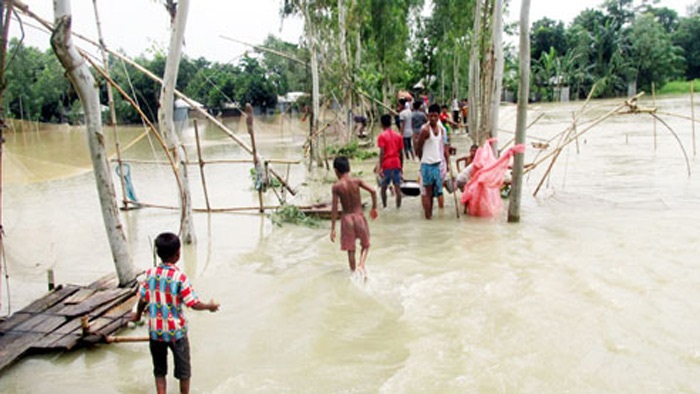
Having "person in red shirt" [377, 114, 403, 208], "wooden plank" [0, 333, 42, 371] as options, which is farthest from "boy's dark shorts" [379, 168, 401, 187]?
"wooden plank" [0, 333, 42, 371]

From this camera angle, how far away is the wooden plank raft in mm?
4246

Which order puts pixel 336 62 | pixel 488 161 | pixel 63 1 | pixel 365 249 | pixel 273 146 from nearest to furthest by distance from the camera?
pixel 63 1 < pixel 365 249 < pixel 488 161 < pixel 336 62 < pixel 273 146

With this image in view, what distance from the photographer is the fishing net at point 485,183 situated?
7.66 metres

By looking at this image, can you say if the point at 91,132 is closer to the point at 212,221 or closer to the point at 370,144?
the point at 212,221

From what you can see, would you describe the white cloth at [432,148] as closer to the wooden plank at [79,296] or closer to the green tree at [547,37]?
the wooden plank at [79,296]

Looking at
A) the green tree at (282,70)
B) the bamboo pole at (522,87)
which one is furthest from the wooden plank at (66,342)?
the green tree at (282,70)

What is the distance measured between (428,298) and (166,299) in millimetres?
2597

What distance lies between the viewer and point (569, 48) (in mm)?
50062

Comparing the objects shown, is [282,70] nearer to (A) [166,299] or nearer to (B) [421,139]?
(B) [421,139]

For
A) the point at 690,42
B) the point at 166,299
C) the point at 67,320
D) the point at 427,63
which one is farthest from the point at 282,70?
the point at 166,299

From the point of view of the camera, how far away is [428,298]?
198 inches

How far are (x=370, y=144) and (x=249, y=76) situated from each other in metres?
27.5

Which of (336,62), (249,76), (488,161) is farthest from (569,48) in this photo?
(488,161)

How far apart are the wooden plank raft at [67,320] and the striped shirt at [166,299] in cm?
130
